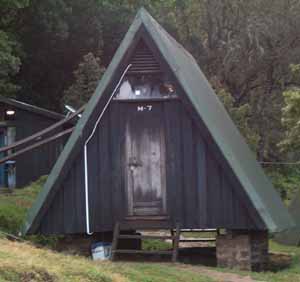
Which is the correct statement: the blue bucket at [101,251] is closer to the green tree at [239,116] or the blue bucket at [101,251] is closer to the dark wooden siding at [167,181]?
the dark wooden siding at [167,181]

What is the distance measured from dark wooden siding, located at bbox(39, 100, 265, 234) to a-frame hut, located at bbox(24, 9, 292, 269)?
2cm

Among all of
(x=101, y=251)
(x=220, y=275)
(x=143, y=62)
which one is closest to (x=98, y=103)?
(x=143, y=62)

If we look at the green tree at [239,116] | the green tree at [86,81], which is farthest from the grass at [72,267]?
the green tree at [86,81]

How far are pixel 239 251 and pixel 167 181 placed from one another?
6.47 feet

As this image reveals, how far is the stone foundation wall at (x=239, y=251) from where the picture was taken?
13438 mm

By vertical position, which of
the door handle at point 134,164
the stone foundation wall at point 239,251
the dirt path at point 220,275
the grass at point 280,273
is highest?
the door handle at point 134,164

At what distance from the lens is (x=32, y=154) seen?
25.8 metres

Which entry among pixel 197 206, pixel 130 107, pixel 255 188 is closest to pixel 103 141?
pixel 130 107

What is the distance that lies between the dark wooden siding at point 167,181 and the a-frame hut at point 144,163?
20 millimetres

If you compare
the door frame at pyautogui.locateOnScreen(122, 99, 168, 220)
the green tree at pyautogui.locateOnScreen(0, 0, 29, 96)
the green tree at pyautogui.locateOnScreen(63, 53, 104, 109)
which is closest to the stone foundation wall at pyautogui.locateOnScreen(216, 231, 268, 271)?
the door frame at pyautogui.locateOnScreen(122, 99, 168, 220)

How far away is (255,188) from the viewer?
13594mm

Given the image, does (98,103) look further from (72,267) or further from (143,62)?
(72,267)

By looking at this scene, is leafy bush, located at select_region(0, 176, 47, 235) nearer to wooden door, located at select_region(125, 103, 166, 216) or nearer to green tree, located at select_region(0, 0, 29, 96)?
wooden door, located at select_region(125, 103, 166, 216)

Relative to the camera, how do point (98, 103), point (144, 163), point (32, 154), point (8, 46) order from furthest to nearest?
point (8, 46) < point (32, 154) < point (144, 163) < point (98, 103)
